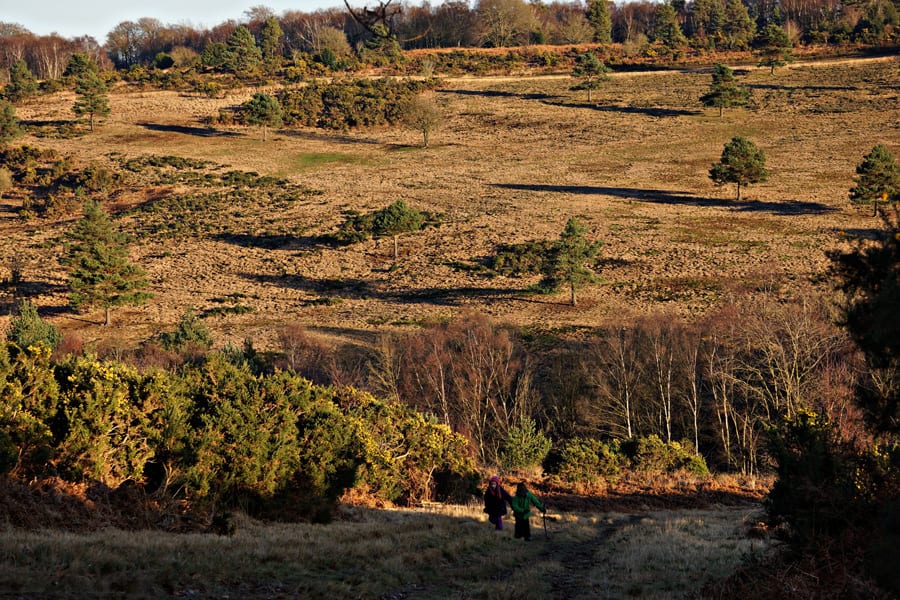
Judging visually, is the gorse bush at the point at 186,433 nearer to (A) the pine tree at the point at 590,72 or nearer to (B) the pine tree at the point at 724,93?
(B) the pine tree at the point at 724,93

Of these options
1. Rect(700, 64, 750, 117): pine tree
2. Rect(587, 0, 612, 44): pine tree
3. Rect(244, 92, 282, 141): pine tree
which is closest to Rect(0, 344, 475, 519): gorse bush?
Rect(244, 92, 282, 141): pine tree

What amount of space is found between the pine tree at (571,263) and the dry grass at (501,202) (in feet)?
5.34

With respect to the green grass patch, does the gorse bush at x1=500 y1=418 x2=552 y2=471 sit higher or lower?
lower

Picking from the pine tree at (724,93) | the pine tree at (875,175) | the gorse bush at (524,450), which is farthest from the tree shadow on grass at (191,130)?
the gorse bush at (524,450)

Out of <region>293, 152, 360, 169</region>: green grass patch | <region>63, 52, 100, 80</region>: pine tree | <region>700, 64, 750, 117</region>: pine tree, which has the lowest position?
<region>293, 152, 360, 169</region>: green grass patch

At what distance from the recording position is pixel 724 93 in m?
110

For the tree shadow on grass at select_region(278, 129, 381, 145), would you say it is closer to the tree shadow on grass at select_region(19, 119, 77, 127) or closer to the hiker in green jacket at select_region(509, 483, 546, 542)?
the tree shadow on grass at select_region(19, 119, 77, 127)

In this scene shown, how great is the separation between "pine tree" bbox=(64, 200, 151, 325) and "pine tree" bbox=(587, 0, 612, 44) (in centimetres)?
14025

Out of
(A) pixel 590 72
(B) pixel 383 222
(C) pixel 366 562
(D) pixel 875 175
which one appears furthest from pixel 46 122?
(C) pixel 366 562

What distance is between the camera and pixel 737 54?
151125 mm

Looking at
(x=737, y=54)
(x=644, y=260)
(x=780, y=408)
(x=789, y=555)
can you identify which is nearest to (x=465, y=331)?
(x=780, y=408)

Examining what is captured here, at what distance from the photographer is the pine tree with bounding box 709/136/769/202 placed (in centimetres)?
7981

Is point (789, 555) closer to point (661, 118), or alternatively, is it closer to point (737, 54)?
point (661, 118)

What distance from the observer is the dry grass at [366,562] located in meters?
9.65
